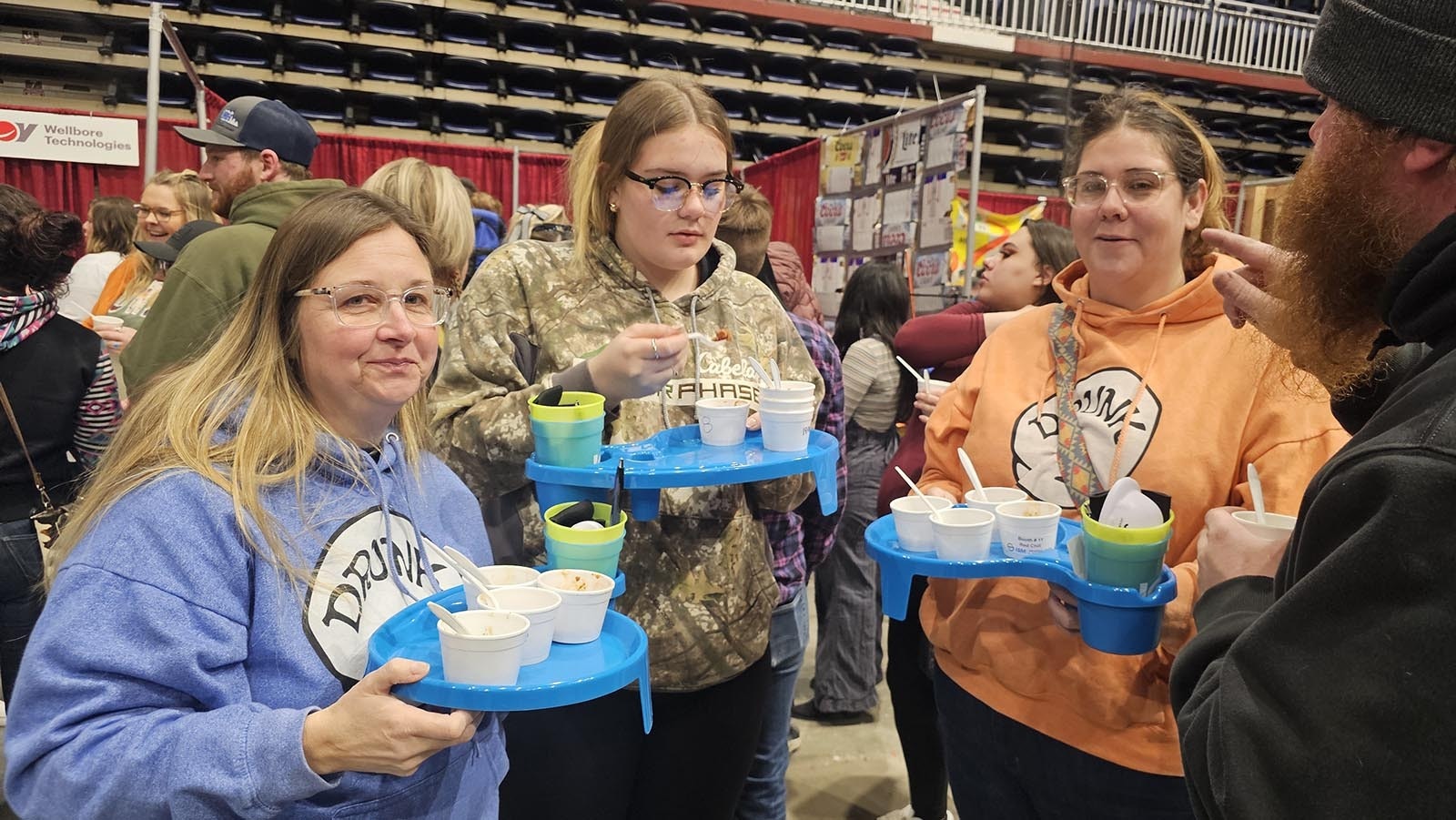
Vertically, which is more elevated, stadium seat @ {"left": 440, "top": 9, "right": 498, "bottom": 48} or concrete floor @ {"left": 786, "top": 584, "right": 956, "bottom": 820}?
stadium seat @ {"left": 440, "top": 9, "right": 498, "bottom": 48}

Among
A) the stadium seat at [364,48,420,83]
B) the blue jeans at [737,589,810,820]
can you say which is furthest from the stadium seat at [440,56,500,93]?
the blue jeans at [737,589,810,820]

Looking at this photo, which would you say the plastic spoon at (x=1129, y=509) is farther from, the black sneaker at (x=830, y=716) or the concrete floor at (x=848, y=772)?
the black sneaker at (x=830, y=716)

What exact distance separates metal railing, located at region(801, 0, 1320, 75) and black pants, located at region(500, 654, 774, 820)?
14288 millimetres

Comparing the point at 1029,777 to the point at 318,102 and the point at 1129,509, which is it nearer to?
the point at 1129,509

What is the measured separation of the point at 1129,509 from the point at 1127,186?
60 cm

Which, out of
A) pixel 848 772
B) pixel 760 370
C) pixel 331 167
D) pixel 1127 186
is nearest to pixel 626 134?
pixel 760 370

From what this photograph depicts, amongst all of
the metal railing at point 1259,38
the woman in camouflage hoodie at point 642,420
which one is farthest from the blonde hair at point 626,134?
the metal railing at point 1259,38

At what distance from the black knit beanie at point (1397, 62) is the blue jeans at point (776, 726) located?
1611 millimetres

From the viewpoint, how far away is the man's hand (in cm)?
100

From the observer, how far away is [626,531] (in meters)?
1.59

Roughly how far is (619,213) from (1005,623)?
0.99 meters

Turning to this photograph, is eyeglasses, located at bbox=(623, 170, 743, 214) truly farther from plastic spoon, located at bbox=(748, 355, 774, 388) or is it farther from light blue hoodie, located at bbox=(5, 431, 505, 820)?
light blue hoodie, located at bbox=(5, 431, 505, 820)

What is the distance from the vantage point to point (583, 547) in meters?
1.29

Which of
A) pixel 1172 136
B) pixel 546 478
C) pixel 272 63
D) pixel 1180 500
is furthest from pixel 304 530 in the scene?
pixel 272 63
